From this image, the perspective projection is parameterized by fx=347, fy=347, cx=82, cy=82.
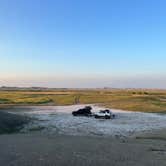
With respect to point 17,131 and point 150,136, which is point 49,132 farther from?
point 150,136

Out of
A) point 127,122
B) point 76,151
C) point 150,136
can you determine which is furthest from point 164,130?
point 76,151

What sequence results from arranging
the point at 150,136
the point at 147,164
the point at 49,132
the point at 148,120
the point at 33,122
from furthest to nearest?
the point at 148,120 → the point at 33,122 → the point at 49,132 → the point at 150,136 → the point at 147,164

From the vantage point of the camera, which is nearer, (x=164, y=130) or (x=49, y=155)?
(x=49, y=155)

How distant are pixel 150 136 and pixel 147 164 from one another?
15.6 meters

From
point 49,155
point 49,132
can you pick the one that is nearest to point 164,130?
point 49,132

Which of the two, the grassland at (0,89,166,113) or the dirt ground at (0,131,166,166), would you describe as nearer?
the dirt ground at (0,131,166,166)

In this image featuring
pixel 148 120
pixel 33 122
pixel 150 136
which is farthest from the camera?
pixel 148 120

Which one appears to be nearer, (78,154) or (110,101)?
(78,154)

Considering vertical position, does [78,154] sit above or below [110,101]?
below

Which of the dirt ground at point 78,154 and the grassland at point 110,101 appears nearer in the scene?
the dirt ground at point 78,154

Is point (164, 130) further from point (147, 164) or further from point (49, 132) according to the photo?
point (147, 164)

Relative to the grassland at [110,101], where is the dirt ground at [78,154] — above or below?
below

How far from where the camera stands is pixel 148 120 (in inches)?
1886

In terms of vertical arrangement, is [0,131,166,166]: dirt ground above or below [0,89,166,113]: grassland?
below
